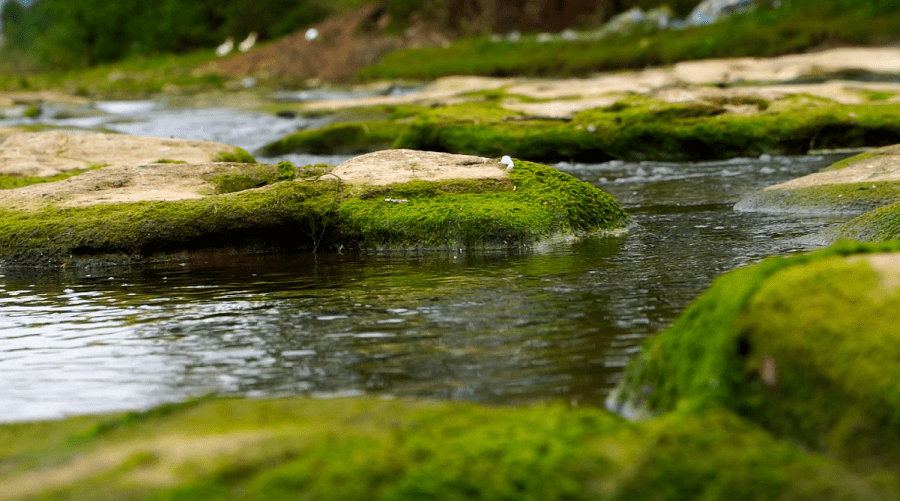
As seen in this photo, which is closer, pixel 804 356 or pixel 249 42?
pixel 804 356

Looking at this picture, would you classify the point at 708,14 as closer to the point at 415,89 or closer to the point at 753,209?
the point at 415,89

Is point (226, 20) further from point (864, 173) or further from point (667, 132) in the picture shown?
point (864, 173)

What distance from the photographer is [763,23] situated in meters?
39.4

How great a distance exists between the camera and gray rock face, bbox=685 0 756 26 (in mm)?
43750

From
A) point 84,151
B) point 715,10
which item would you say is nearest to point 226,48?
point 715,10

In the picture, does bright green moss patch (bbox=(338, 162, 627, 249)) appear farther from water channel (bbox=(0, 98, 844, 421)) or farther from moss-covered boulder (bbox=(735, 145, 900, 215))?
moss-covered boulder (bbox=(735, 145, 900, 215))

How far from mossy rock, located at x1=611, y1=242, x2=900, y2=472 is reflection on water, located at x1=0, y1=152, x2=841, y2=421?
2.44 ft

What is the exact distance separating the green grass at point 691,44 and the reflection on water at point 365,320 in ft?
94.2

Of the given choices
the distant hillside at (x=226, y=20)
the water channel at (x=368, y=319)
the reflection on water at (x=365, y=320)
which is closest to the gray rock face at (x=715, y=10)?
the distant hillside at (x=226, y=20)

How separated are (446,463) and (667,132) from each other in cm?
1488

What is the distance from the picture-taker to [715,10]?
44.7 meters

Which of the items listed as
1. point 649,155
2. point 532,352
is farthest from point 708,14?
point 532,352

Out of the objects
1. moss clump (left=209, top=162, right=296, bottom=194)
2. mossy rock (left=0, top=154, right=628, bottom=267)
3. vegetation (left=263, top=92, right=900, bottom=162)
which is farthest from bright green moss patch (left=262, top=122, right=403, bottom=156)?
mossy rock (left=0, top=154, right=628, bottom=267)

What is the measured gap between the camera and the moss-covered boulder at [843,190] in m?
9.86
